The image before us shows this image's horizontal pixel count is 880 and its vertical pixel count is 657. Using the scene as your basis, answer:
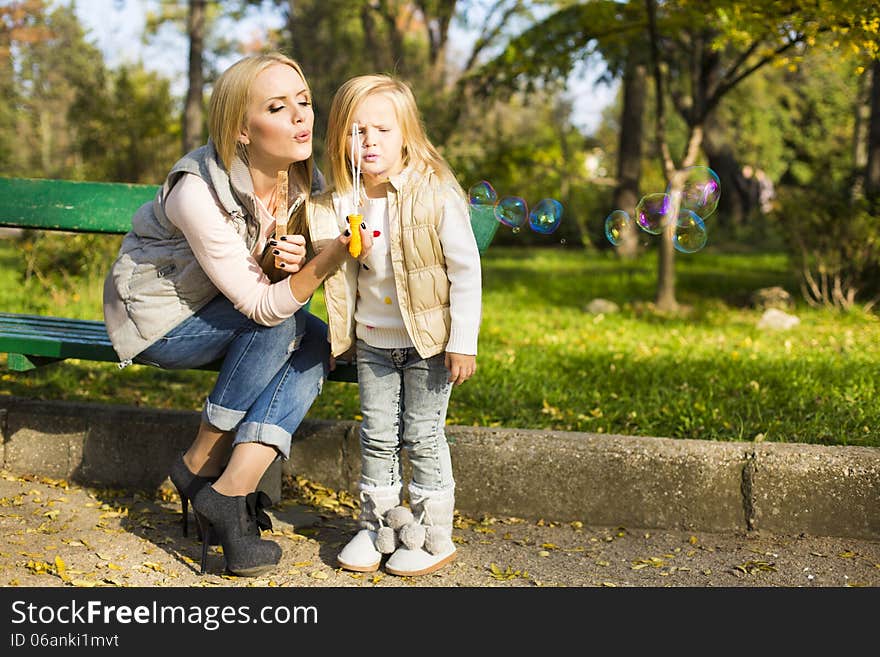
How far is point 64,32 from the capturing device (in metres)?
25.8

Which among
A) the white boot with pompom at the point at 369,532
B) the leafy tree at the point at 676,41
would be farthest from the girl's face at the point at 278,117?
the leafy tree at the point at 676,41

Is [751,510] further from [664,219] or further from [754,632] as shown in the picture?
[664,219]

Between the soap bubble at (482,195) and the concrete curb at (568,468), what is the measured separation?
79cm

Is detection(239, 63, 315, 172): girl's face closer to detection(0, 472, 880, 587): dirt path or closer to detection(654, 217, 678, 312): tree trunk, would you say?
detection(0, 472, 880, 587): dirt path

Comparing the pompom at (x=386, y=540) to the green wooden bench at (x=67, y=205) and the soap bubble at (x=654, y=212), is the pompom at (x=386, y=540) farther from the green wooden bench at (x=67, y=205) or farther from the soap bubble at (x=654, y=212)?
the green wooden bench at (x=67, y=205)

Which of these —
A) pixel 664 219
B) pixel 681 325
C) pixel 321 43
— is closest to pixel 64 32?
pixel 321 43

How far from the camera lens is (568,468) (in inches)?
136

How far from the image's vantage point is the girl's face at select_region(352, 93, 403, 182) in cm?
289

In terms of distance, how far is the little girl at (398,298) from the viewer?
2.91 meters

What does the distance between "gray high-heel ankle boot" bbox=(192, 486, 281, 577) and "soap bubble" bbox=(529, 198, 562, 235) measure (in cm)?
141

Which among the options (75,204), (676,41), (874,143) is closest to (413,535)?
(75,204)

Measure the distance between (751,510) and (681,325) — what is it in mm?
3569

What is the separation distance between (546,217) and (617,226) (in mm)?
388

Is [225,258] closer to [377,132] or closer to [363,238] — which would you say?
[363,238]
